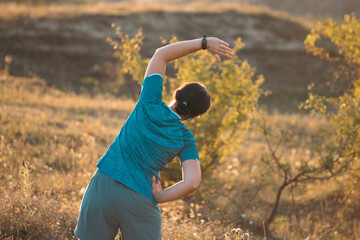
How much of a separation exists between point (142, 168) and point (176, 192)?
0.92ft

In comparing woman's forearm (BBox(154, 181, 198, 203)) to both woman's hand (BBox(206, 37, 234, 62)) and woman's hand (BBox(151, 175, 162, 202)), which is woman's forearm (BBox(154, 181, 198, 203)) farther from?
woman's hand (BBox(206, 37, 234, 62))

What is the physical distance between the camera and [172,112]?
7.66ft

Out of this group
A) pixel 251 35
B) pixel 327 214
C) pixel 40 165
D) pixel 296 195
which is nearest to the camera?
pixel 40 165

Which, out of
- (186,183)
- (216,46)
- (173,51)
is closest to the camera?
(186,183)

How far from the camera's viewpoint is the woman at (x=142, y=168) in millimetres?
2295

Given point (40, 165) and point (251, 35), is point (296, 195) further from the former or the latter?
point (251, 35)

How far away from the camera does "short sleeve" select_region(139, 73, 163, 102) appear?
93.8 inches

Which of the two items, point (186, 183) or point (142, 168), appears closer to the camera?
point (186, 183)

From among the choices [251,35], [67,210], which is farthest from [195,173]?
[251,35]

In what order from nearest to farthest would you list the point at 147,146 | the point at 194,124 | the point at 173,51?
the point at 147,146 < the point at 173,51 < the point at 194,124

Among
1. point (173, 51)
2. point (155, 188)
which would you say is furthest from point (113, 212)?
point (173, 51)

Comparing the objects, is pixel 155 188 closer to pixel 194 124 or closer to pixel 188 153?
pixel 188 153

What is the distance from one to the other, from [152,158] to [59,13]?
72.5ft

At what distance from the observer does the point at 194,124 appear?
585 centimetres
